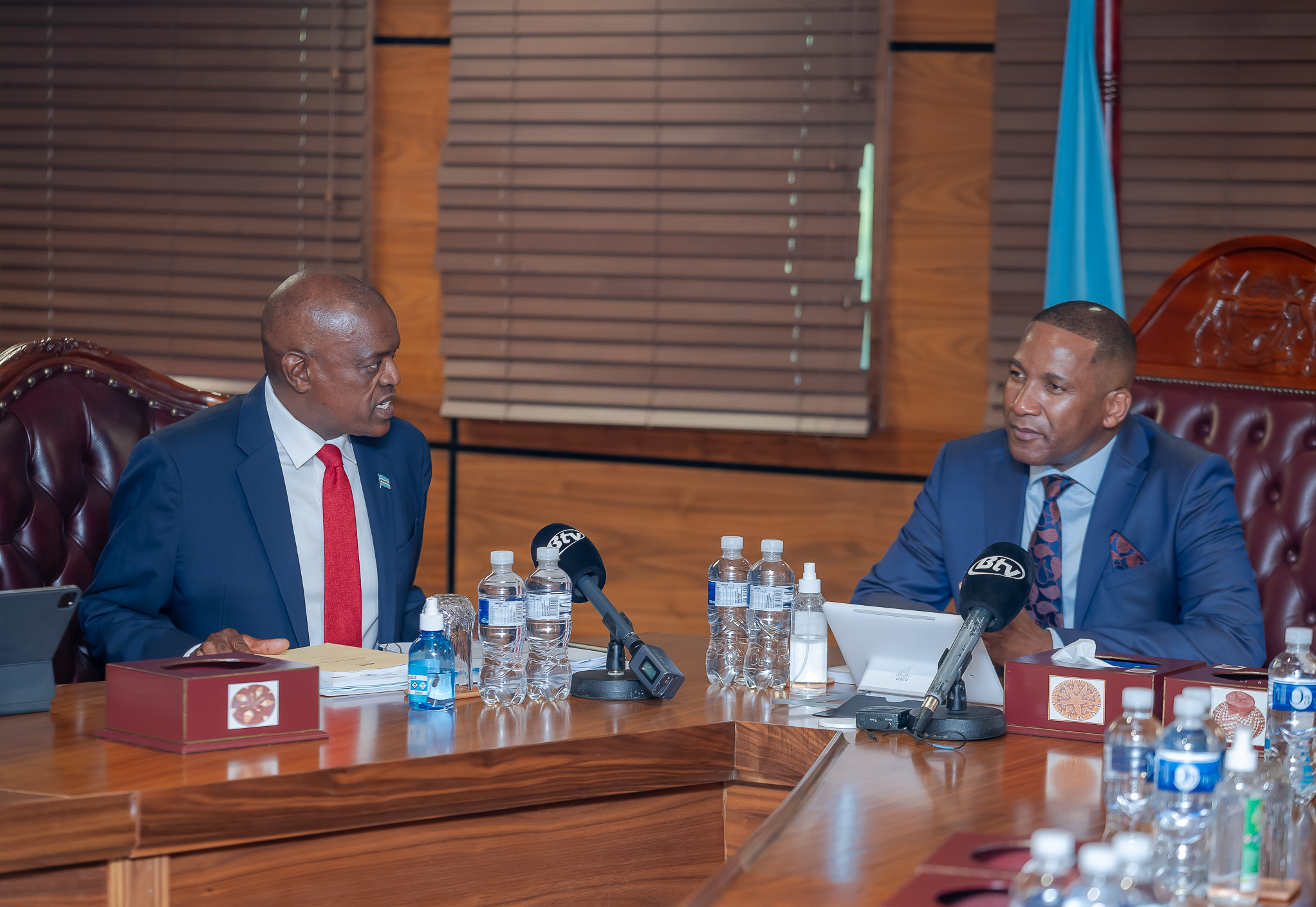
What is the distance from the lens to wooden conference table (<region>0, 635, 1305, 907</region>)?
140 centimetres

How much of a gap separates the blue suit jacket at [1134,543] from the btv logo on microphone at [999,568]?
1.79ft

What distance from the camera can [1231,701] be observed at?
1.72 meters

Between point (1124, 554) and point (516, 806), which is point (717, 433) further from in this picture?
point (516, 806)

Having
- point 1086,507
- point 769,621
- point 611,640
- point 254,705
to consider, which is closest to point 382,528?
point 611,640

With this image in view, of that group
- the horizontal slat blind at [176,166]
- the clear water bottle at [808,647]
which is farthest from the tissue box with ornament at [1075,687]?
the horizontal slat blind at [176,166]

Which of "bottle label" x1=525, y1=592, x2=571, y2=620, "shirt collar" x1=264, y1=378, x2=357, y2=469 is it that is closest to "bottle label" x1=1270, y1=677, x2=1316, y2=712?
"bottle label" x1=525, y1=592, x2=571, y2=620

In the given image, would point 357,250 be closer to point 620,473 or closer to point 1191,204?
point 620,473

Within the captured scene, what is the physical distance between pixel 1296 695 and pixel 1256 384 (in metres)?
1.46

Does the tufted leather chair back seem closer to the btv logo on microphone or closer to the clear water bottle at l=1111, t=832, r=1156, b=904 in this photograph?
the btv logo on microphone

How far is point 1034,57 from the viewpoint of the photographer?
3500 mm

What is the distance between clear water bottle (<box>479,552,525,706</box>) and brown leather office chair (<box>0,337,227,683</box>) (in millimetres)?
966

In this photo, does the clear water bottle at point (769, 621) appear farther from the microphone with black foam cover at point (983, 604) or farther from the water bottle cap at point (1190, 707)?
the water bottle cap at point (1190, 707)

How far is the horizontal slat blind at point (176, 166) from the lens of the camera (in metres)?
3.98

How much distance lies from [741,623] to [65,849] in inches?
45.4
